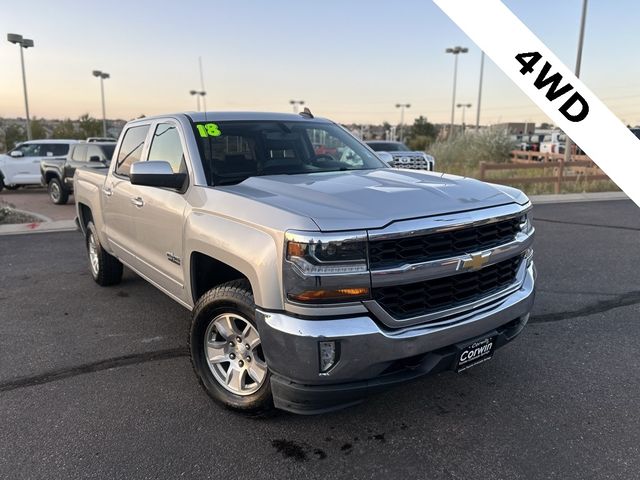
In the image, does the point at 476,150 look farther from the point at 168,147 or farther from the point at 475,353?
the point at 475,353

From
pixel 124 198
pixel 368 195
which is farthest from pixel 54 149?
pixel 368 195

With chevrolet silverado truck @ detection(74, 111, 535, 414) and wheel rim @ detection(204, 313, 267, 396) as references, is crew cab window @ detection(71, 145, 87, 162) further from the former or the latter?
wheel rim @ detection(204, 313, 267, 396)

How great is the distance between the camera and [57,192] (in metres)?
14.0

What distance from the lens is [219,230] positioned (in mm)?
3062

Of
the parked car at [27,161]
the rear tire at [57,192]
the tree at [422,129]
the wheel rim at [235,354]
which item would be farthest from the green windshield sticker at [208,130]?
the tree at [422,129]

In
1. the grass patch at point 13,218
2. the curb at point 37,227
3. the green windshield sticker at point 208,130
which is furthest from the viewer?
the grass patch at point 13,218

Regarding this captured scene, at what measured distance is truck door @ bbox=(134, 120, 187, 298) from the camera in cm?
365

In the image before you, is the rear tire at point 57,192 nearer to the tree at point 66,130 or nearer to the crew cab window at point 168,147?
the crew cab window at point 168,147

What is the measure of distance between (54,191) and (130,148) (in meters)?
10.8

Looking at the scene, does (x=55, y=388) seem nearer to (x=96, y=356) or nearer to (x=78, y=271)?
(x=96, y=356)

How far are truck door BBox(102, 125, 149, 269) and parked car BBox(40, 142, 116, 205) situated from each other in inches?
314

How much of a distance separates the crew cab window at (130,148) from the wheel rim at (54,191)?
1017 cm

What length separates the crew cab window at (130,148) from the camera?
15.4 ft

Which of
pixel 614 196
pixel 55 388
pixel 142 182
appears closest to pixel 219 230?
pixel 142 182
